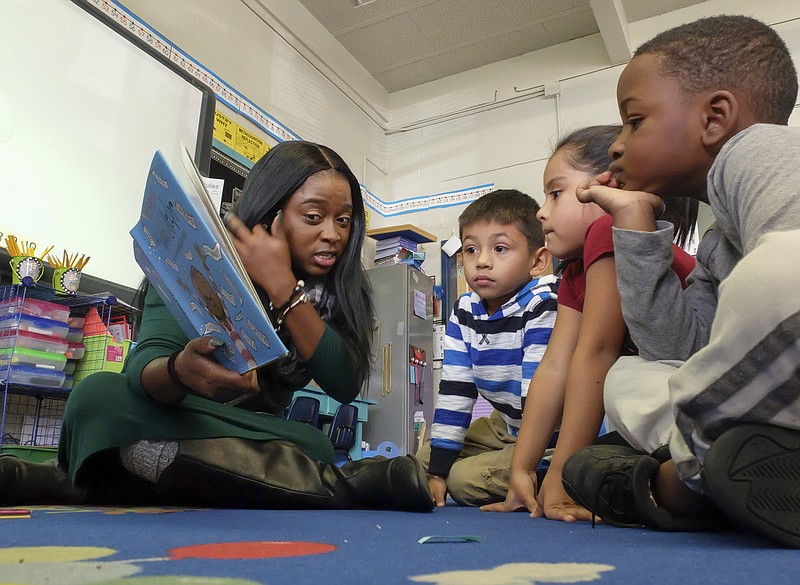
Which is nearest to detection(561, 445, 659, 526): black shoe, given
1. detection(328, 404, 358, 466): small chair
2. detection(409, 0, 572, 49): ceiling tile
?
detection(328, 404, 358, 466): small chair

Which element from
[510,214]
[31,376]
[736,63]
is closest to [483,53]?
[510,214]

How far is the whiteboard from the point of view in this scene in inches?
77.7

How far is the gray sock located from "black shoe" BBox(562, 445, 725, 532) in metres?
0.54

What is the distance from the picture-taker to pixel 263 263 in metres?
0.99

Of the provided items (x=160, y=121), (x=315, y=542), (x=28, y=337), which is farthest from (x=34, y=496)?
(x=160, y=121)

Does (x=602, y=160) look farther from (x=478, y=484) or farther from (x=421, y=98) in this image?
(x=421, y=98)

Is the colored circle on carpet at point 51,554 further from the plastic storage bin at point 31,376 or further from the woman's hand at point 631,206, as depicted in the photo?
the plastic storage bin at point 31,376

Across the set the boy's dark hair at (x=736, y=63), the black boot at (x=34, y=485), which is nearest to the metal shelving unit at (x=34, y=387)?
the black boot at (x=34, y=485)

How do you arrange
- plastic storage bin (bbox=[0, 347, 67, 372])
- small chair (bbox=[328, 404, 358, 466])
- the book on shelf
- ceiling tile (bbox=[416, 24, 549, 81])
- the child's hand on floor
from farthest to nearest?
ceiling tile (bbox=[416, 24, 549, 81]) → small chair (bbox=[328, 404, 358, 466]) → plastic storage bin (bbox=[0, 347, 67, 372]) → the child's hand on floor → the book on shelf

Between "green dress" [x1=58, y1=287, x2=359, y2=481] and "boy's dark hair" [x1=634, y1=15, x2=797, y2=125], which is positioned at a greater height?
"boy's dark hair" [x1=634, y1=15, x2=797, y2=125]

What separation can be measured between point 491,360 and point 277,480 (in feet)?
2.17

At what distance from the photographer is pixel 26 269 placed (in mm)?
1768

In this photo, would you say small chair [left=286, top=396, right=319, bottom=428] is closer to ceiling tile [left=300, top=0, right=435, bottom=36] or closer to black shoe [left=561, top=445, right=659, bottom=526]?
black shoe [left=561, top=445, right=659, bottom=526]

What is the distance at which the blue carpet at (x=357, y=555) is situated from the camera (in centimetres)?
34
